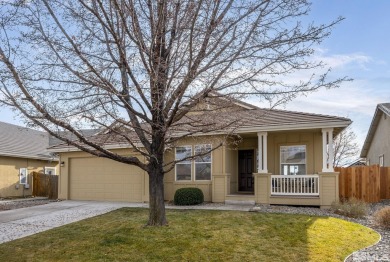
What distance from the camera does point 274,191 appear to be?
13867 millimetres

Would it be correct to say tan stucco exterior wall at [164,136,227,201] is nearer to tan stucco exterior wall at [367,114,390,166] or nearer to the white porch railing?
the white porch railing

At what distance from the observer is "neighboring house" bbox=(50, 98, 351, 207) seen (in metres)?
13.2

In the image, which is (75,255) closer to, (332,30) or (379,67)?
(332,30)

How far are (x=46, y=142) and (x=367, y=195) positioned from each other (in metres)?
22.5

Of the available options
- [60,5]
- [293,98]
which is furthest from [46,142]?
[293,98]

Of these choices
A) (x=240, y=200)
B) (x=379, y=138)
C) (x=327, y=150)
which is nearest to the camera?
(x=327, y=150)

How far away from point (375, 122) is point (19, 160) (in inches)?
921

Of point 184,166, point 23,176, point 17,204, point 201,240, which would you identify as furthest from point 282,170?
point 23,176

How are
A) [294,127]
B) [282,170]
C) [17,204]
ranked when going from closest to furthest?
[294,127] → [282,170] → [17,204]

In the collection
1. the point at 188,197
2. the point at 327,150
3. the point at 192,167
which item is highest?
the point at 327,150

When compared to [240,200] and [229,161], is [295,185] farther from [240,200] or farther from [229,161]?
[229,161]

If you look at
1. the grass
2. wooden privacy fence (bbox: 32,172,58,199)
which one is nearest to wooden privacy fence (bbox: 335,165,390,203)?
the grass

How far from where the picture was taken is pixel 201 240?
7770mm

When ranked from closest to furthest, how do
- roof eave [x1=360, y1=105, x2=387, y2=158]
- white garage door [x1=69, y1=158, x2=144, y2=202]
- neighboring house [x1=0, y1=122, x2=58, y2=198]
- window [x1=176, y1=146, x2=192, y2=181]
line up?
window [x1=176, y1=146, x2=192, y2=181]
white garage door [x1=69, y1=158, x2=144, y2=202]
neighboring house [x1=0, y1=122, x2=58, y2=198]
roof eave [x1=360, y1=105, x2=387, y2=158]
